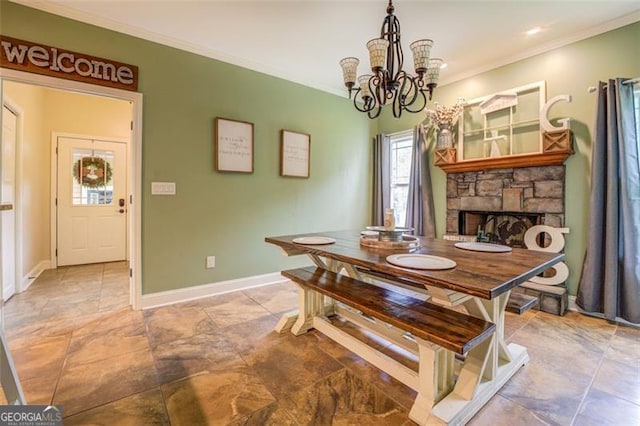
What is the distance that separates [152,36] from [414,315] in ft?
10.6

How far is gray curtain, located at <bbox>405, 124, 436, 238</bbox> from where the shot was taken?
3.71 metres

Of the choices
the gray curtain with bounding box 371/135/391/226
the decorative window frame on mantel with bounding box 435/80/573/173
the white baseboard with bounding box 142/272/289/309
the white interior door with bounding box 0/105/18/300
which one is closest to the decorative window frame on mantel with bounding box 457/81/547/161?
the decorative window frame on mantel with bounding box 435/80/573/173

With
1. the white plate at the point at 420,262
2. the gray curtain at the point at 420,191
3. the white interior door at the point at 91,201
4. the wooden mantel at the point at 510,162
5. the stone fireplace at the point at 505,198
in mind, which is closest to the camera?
the white plate at the point at 420,262

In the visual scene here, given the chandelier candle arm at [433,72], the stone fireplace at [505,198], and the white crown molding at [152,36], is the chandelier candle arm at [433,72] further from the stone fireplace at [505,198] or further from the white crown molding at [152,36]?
the white crown molding at [152,36]

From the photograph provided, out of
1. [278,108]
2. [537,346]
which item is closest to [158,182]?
[278,108]

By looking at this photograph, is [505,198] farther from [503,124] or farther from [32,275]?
[32,275]

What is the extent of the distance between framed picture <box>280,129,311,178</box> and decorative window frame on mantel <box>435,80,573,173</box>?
1.65m

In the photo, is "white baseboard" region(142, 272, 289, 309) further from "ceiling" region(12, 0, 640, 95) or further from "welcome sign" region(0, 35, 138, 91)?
"ceiling" region(12, 0, 640, 95)

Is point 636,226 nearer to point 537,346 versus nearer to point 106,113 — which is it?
point 537,346

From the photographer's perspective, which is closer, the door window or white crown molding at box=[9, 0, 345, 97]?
white crown molding at box=[9, 0, 345, 97]

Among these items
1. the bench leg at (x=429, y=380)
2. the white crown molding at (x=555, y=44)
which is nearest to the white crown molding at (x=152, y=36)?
the white crown molding at (x=555, y=44)

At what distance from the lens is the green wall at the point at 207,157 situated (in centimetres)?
259

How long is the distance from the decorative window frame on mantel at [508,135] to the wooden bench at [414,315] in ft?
7.19

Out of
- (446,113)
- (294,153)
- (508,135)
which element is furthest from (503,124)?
(294,153)
